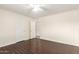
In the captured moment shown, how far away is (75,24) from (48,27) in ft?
1.30

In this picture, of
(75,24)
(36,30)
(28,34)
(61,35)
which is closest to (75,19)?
(75,24)

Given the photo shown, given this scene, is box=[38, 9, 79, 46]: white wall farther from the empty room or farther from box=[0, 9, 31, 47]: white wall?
box=[0, 9, 31, 47]: white wall

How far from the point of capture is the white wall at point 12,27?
3.92ft

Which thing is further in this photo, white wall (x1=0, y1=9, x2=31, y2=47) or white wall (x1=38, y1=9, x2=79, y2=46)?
white wall (x1=38, y1=9, x2=79, y2=46)

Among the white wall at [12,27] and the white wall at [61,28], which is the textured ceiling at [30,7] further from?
the white wall at [61,28]

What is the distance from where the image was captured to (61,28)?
166cm

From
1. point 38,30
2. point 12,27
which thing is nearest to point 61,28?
point 38,30

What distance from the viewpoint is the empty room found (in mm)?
1126

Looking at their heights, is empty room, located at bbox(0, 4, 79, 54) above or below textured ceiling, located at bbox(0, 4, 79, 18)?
below

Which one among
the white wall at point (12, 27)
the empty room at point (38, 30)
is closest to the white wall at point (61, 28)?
the empty room at point (38, 30)

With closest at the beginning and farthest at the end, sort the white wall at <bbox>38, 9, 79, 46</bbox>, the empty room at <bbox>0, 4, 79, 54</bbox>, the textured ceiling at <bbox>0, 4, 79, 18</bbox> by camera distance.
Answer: the textured ceiling at <bbox>0, 4, 79, 18</bbox>, the empty room at <bbox>0, 4, 79, 54</bbox>, the white wall at <bbox>38, 9, 79, 46</bbox>

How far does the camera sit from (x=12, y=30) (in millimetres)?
1271

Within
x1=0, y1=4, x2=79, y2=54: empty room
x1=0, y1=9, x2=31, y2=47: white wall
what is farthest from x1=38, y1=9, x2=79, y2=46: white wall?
x1=0, y1=9, x2=31, y2=47: white wall

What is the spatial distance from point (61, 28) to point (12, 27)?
77cm
